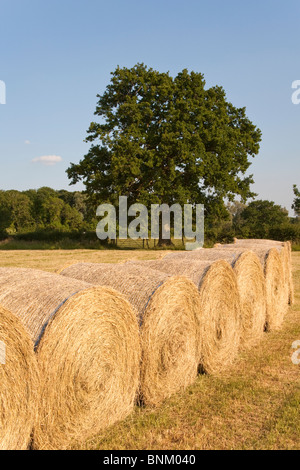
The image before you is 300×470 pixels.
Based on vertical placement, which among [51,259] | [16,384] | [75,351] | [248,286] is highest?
[248,286]

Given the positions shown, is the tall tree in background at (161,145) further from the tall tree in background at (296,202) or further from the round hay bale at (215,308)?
the round hay bale at (215,308)

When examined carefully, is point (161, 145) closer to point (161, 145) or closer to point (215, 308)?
point (161, 145)

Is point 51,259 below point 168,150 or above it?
below

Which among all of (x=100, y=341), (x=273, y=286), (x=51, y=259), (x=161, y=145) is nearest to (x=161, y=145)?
(x=161, y=145)

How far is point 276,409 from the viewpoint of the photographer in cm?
469

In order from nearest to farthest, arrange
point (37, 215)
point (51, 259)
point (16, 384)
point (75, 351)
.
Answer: point (16, 384) < point (75, 351) < point (51, 259) < point (37, 215)

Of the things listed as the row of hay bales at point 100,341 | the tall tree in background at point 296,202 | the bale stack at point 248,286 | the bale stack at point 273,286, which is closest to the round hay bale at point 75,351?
the row of hay bales at point 100,341

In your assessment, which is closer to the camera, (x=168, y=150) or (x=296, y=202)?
(x=168, y=150)

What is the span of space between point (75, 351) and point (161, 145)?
25.6 m

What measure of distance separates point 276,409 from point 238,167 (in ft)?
93.4

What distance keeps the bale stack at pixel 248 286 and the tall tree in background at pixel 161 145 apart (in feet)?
65.0

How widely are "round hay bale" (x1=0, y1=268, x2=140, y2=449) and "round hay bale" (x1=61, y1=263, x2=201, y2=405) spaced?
228 millimetres

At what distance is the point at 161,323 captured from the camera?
5.19 m
